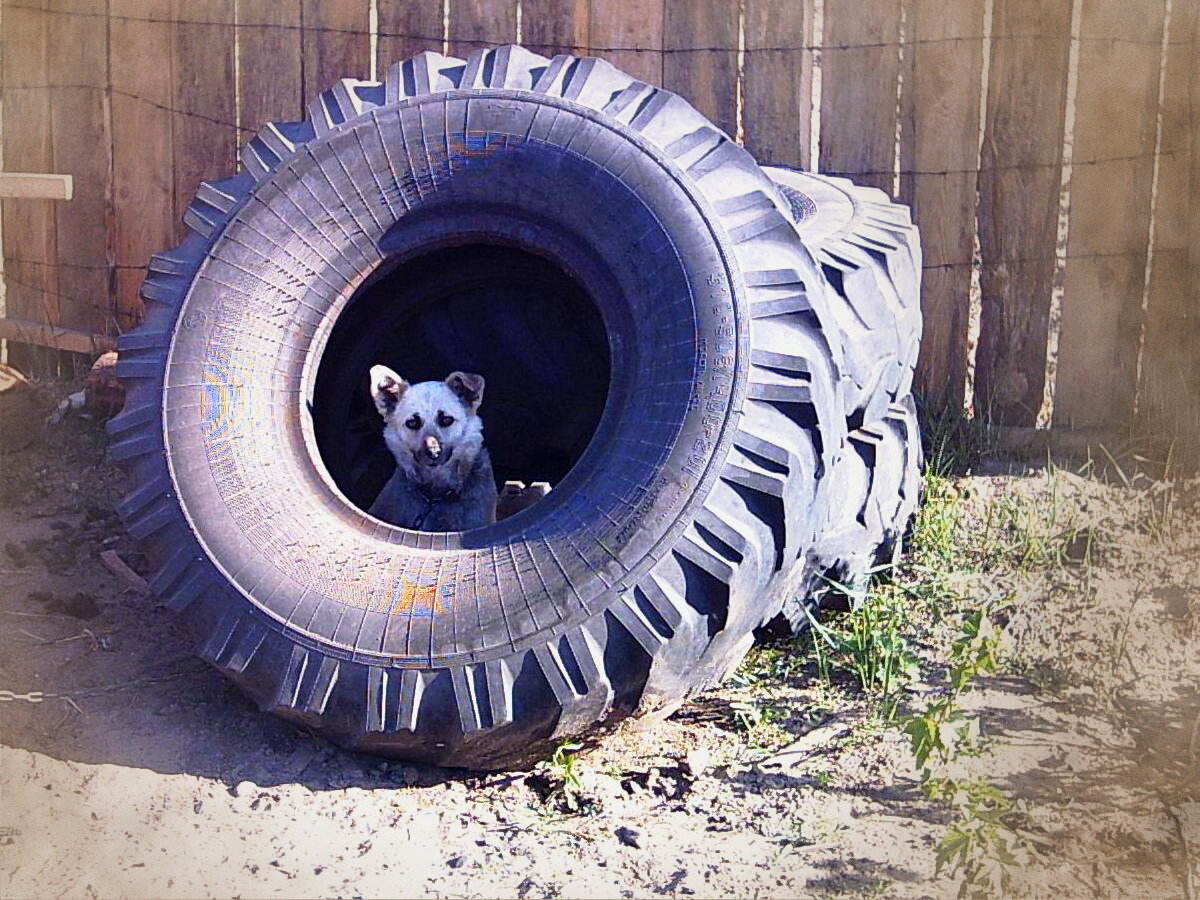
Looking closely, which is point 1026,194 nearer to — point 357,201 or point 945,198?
point 945,198

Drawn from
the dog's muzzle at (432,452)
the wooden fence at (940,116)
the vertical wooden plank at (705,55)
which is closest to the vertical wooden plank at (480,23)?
the wooden fence at (940,116)

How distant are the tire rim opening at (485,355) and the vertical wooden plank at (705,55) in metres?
1.45

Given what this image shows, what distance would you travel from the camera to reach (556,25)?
616 centimetres

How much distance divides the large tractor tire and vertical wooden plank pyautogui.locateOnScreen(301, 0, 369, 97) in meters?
1.57

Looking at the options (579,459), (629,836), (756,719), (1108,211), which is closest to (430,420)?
(579,459)

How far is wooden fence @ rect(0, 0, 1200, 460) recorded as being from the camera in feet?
19.7

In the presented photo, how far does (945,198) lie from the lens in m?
6.18

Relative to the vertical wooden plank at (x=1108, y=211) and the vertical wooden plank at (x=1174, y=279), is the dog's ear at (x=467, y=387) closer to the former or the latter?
the vertical wooden plank at (x=1108, y=211)

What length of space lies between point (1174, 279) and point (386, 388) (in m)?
3.40

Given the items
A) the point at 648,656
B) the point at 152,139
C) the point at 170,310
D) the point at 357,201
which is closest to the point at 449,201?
the point at 357,201

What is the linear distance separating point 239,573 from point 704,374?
1468 mm

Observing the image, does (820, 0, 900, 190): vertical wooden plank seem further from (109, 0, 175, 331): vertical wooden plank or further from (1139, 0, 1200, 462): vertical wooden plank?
(109, 0, 175, 331): vertical wooden plank

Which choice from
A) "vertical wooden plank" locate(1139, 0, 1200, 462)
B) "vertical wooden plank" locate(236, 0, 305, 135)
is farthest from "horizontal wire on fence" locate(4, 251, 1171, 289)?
"vertical wooden plank" locate(236, 0, 305, 135)

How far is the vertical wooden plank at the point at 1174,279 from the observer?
5.95 metres
